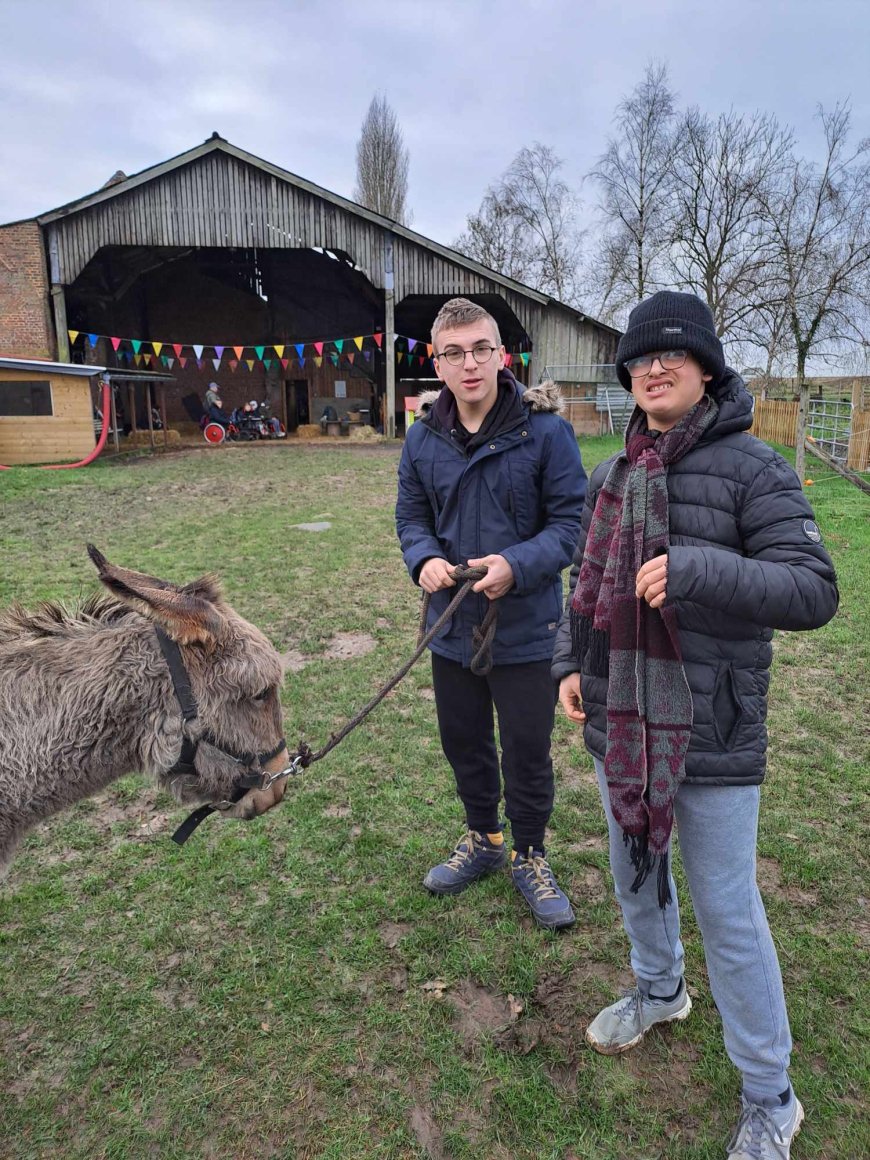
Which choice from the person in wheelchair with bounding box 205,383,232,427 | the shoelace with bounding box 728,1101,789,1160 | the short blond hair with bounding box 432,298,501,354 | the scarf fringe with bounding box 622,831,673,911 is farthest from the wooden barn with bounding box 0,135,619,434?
the shoelace with bounding box 728,1101,789,1160

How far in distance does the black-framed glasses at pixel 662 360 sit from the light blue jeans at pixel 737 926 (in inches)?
44.1

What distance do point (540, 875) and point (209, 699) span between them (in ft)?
5.80

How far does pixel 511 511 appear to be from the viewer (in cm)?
275

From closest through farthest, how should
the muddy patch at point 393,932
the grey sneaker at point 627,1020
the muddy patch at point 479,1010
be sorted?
the grey sneaker at point 627,1020
the muddy patch at point 479,1010
the muddy patch at point 393,932

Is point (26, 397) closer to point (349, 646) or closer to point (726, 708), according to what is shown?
point (349, 646)

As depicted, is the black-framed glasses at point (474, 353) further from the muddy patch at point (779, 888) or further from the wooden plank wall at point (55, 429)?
the wooden plank wall at point (55, 429)

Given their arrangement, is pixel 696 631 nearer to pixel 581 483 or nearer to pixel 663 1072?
pixel 581 483

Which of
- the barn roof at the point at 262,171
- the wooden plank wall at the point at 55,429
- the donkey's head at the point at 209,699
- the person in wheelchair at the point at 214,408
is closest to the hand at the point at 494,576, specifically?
the donkey's head at the point at 209,699

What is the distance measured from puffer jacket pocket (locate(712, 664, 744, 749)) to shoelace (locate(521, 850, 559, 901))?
1.55 metres

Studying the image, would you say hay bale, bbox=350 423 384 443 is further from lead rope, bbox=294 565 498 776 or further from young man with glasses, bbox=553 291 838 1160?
young man with glasses, bbox=553 291 838 1160

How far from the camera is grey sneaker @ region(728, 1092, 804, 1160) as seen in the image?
1.98 meters

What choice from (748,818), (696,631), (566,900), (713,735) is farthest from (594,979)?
(696,631)

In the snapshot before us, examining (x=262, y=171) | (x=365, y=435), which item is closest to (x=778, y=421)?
(x=365, y=435)

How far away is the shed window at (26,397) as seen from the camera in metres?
17.3
